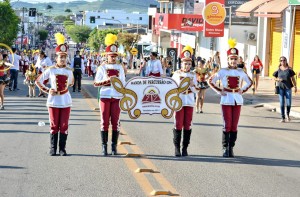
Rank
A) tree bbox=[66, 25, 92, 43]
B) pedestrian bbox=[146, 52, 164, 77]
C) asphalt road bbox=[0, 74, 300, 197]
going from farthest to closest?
tree bbox=[66, 25, 92, 43]
pedestrian bbox=[146, 52, 164, 77]
asphalt road bbox=[0, 74, 300, 197]

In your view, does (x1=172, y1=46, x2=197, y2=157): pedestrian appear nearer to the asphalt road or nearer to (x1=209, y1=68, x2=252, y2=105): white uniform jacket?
the asphalt road

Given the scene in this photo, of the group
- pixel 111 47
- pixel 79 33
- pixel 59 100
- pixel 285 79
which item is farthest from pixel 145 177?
pixel 79 33

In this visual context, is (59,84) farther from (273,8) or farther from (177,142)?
(273,8)

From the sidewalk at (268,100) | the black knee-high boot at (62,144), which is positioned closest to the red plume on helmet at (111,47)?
the black knee-high boot at (62,144)

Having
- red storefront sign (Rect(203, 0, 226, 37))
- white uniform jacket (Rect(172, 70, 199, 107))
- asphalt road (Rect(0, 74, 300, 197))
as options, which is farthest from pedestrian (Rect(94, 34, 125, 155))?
red storefront sign (Rect(203, 0, 226, 37))

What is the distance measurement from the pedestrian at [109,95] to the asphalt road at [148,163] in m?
0.41

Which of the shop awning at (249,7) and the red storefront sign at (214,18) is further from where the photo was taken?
the red storefront sign at (214,18)

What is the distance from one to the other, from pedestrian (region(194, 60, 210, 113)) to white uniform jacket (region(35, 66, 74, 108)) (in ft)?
30.3

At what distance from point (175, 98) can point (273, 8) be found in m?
24.1

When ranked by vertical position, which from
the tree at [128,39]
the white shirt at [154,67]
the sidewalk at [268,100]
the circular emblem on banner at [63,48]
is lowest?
the sidewalk at [268,100]

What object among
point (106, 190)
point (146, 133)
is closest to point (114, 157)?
point (106, 190)

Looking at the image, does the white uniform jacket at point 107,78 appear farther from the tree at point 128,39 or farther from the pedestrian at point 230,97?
the tree at point 128,39

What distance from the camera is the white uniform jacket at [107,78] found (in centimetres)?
1407

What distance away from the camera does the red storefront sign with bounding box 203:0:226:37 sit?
46028mm
